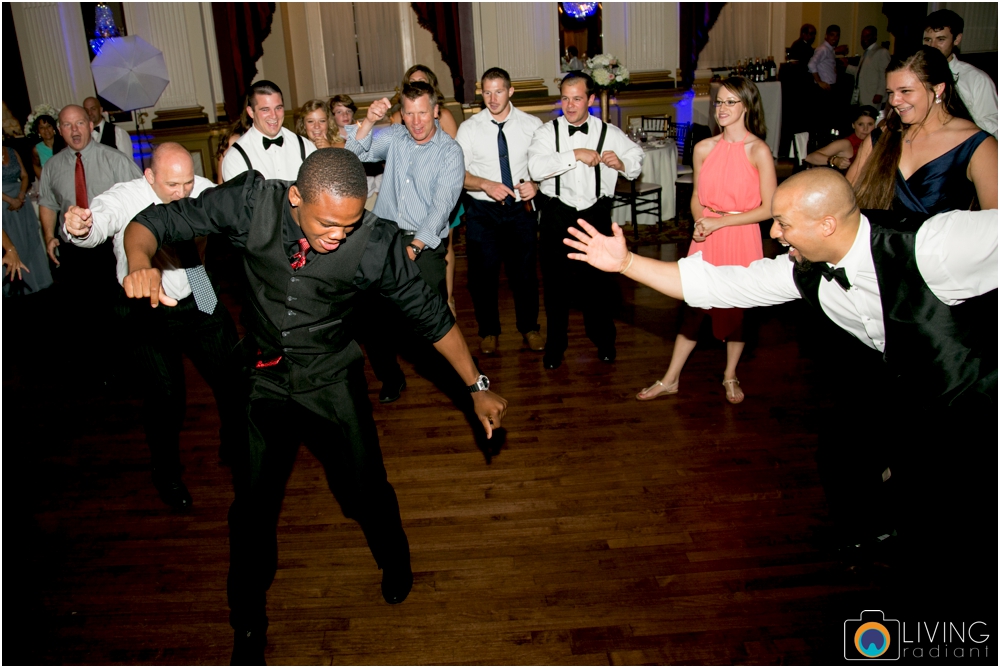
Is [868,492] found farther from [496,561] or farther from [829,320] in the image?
[496,561]

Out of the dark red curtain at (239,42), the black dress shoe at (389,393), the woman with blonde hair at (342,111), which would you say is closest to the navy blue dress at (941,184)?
the black dress shoe at (389,393)

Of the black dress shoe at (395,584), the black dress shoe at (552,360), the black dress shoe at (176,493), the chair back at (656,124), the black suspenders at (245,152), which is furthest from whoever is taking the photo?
the chair back at (656,124)

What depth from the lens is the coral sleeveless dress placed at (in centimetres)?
338

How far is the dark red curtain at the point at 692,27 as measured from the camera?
10.0 meters

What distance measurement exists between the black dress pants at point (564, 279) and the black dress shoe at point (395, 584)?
204cm

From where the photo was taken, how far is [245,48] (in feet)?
30.8

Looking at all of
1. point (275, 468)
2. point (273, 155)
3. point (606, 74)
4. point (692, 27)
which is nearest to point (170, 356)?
point (275, 468)

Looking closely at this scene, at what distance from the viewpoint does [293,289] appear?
2104mm

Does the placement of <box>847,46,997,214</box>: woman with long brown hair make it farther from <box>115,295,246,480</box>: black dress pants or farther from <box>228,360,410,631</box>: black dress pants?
<box>115,295,246,480</box>: black dress pants

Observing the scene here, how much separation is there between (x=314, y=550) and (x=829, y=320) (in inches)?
76.2

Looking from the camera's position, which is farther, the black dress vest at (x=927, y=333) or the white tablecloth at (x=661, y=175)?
the white tablecloth at (x=661, y=175)

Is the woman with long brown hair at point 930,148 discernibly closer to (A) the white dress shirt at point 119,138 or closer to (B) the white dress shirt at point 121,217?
(B) the white dress shirt at point 121,217

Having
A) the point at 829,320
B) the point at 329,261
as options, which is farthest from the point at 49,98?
the point at 829,320

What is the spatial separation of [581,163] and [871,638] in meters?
2.63
